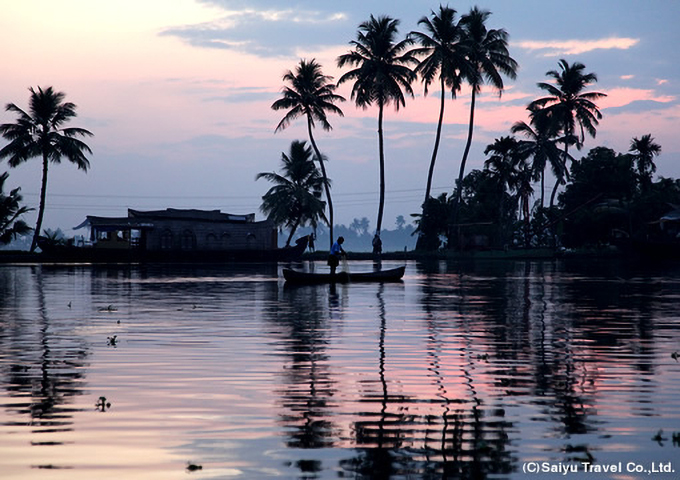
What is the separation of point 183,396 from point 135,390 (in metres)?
0.76

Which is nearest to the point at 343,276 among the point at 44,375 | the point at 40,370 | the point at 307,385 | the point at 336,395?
the point at 40,370

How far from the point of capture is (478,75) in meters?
73.9

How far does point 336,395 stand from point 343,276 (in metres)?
25.9

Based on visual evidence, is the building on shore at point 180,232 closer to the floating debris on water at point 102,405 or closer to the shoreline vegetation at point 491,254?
the shoreline vegetation at point 491,254

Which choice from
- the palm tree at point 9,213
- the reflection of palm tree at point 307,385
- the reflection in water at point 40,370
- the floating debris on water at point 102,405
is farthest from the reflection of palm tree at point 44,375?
the palm tree at point 9,213

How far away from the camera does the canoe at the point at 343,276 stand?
3450 cm

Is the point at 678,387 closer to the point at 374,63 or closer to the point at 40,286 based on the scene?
the point at 40,286

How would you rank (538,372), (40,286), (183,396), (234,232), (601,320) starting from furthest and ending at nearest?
(234,232) < (40,286) < (601,320) < (538,372) < (183,396)

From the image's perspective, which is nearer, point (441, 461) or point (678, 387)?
point (441, 461)

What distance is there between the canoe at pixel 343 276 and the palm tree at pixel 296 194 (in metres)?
41.9

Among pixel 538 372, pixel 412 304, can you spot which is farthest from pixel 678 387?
pixel 412 304

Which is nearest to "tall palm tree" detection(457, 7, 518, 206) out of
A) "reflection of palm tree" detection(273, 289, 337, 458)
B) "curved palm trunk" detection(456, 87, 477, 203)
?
"curved palm trunk" detection(456, 87, 477, 203)

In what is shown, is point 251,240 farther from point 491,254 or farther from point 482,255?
point 491,254

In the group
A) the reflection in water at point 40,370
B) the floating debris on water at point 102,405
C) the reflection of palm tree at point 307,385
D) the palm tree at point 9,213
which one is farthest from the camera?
the palm tree at point 9,213
